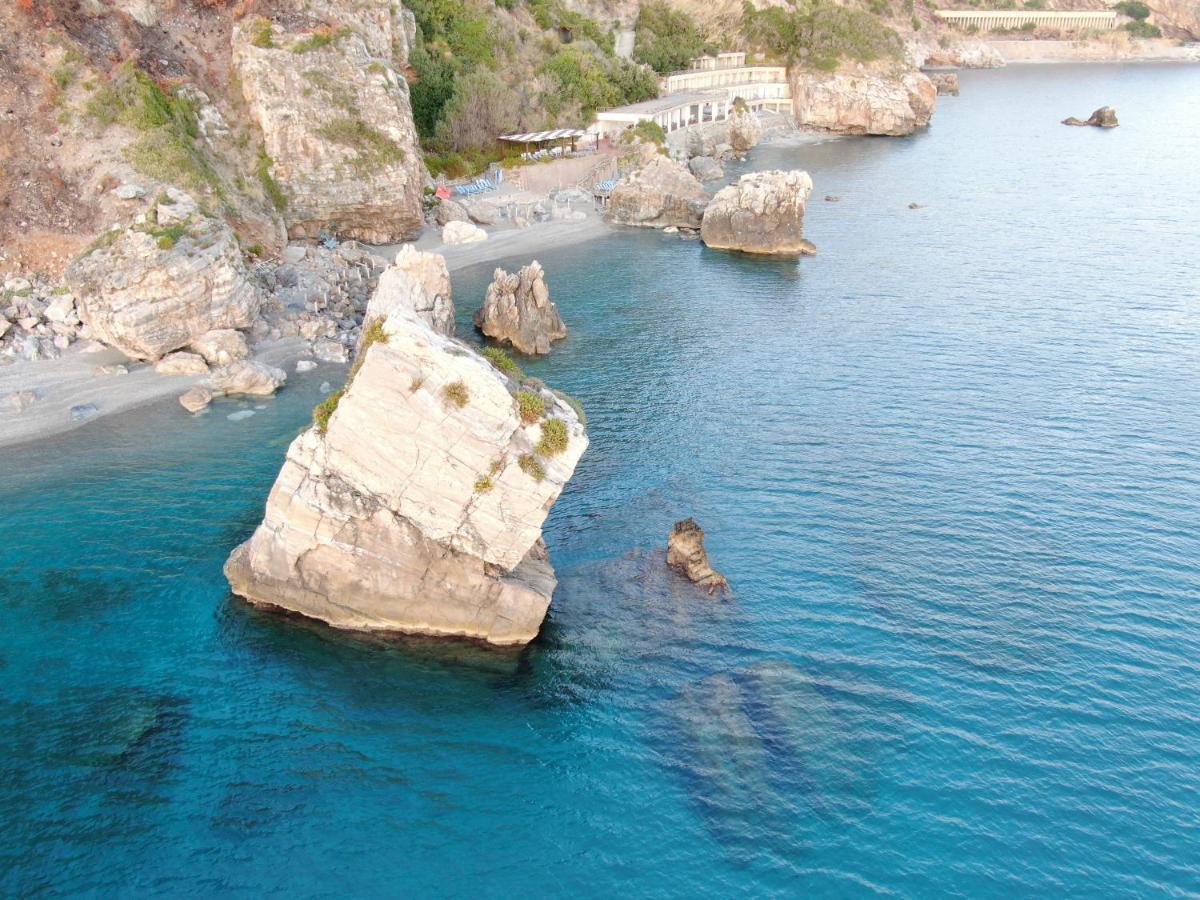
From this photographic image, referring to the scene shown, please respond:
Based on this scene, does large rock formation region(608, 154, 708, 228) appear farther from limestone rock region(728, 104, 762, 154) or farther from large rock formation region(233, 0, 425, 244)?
limestone rock region(728, 104, 762, 154)

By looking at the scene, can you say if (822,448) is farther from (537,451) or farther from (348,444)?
(348,444)

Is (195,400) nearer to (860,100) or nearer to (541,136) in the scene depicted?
(541,136)

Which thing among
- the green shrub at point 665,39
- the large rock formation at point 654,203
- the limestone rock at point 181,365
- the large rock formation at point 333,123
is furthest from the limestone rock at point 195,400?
the green shrub at point 665,39

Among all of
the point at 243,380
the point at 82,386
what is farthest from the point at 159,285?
the point at 243,380

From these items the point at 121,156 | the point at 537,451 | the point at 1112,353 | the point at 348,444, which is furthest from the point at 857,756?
the point at 121,156

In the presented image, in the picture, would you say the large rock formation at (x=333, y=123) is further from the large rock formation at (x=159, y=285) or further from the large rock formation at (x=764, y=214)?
the large rock formation at (x=764, y=214)

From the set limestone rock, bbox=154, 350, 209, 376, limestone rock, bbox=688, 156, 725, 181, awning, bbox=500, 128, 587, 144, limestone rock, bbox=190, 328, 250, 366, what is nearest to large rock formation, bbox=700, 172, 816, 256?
awning, bbox=500, 128, 587, 144
